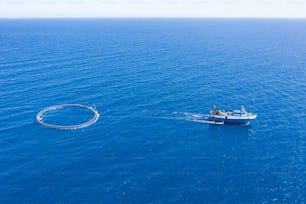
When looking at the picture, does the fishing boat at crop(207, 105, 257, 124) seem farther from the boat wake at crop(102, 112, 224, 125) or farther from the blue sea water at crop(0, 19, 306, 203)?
the blue sea water at crop(0, 19, 306, 203)

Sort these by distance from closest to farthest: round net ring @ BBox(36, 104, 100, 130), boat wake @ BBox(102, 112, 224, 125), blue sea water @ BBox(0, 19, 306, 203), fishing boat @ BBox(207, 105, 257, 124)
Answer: blue sea water @ BBox(0, 19, 306, 203) → round net ring @ BBox(36, 104, 100, 130) → fishing boat @ BBox(207, 105, 257, 124) → boat wake @ BBox(102, 112, 224, 125)

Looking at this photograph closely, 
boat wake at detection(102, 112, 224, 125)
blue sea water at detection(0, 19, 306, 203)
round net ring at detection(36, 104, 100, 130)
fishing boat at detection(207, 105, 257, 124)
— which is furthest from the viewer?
boat wake at detection(102, 112, 224, 125)

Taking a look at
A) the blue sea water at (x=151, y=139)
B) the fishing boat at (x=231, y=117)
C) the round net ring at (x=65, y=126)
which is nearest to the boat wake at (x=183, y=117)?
the blue sea water at (x=151, y=139)

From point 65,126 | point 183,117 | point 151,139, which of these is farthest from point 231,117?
point 65,126

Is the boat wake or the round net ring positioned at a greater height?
the round net ring

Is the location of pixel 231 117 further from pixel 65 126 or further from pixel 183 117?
pixel 65 126

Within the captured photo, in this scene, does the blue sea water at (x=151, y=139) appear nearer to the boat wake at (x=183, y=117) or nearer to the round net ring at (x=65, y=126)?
the boat wake at (x=183, y=117)

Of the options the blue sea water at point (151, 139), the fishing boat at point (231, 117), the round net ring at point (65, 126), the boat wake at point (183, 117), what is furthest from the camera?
the boat wake at point (183, 117)

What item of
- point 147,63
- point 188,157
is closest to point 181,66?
point 147,63

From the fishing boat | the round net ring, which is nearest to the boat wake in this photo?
the fishing boat
